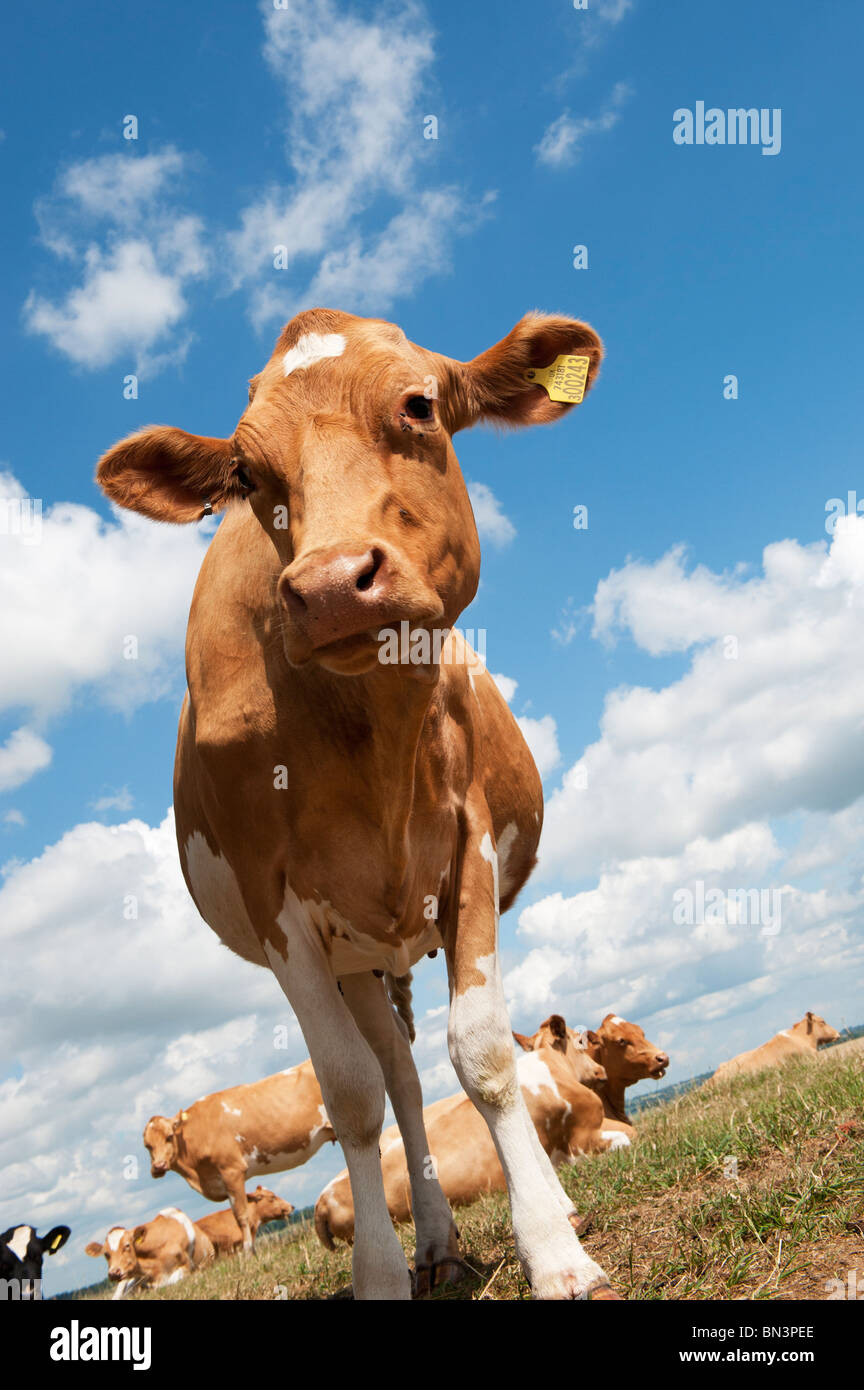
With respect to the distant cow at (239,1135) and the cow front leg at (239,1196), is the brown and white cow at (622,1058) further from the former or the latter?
the cow front leg at (239,1196)

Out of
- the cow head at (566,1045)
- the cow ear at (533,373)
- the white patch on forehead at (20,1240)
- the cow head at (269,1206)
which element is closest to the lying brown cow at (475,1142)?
the cow head at (566,1045)

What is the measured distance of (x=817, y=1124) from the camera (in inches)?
193

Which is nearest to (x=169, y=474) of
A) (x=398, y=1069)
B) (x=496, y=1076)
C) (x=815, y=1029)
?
(x=496, y=1076)

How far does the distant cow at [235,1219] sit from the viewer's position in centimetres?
1938

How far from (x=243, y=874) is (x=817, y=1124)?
2830 millimetres

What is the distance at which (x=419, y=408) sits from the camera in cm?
387

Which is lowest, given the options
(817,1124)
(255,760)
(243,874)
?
(817,1124)

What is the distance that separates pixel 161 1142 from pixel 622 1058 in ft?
26.2

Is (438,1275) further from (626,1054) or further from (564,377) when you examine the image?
(626,1054)

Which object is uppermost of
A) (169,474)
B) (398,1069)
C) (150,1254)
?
(169,474)

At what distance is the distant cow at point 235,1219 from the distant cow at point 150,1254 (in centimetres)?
70

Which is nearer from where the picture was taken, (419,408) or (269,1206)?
(419,408)

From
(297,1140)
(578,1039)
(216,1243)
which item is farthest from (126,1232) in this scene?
(578,1039)
